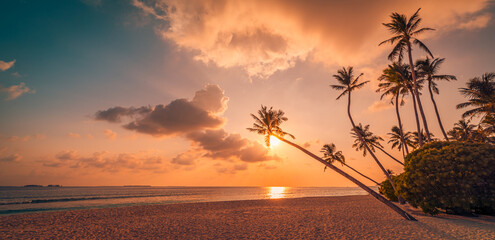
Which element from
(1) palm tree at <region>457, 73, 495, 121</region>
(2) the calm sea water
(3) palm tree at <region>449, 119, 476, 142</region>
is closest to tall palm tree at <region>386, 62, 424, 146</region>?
(1) palm tree at <region>457, 73, 495, 121</region>

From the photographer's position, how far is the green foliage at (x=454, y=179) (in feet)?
Result: 45.1

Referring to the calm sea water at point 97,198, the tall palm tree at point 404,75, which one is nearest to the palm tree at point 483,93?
the tall palm tree at point 404,75

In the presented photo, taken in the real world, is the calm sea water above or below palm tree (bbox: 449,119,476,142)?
below

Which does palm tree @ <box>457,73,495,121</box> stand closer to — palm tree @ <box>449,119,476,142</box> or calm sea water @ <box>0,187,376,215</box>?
palm tree @ <box>449,119,476,142</box>

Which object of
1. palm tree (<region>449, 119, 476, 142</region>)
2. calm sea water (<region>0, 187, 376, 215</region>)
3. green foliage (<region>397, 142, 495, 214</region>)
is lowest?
calm sea water (<region>0, 187, 376, 215</region>)

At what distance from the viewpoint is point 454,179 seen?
46.6ft

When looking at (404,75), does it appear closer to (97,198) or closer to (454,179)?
(454,179)

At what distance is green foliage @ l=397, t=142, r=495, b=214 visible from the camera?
13.8 meters

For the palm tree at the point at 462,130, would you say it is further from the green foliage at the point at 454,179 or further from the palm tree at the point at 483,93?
the green foliage at the point at 454,179

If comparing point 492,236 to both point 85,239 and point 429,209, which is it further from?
point 85,239

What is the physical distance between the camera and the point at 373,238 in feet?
35.0

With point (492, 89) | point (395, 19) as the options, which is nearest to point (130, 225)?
point (395, 19)

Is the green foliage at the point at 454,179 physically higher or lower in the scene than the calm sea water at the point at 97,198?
higher

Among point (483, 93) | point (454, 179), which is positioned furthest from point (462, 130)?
point (454, 179)
